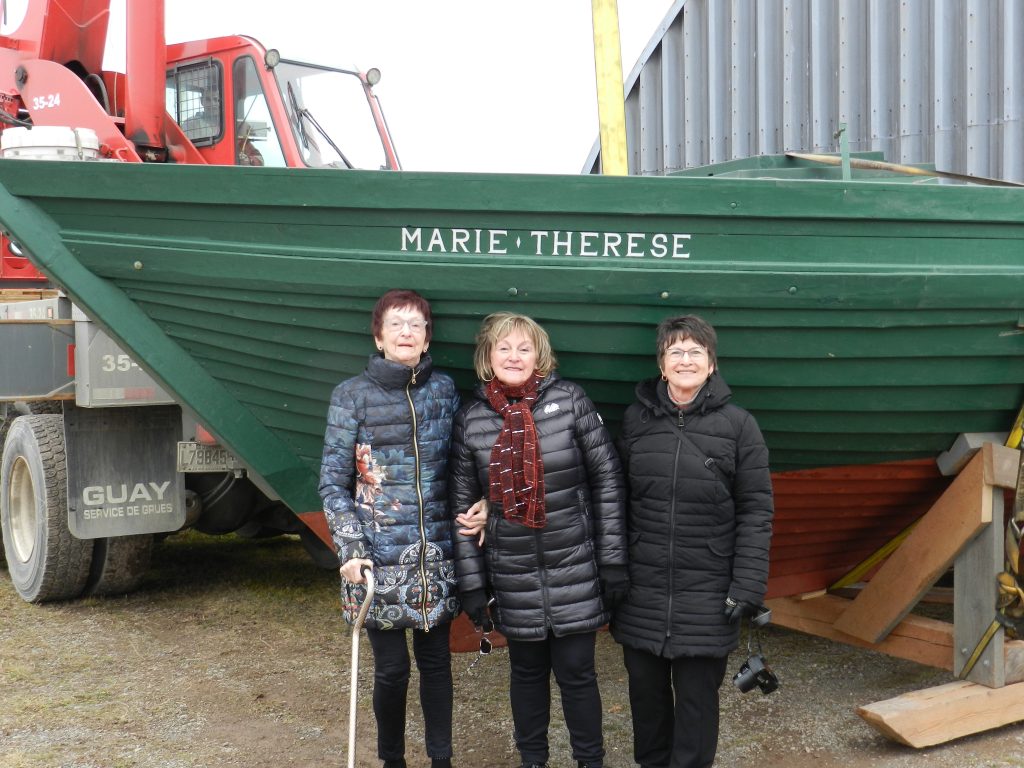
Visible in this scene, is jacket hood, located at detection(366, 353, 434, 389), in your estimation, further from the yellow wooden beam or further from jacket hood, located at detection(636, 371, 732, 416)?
the yellow wooden beam

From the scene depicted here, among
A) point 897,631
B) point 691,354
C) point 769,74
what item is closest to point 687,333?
point 691,354

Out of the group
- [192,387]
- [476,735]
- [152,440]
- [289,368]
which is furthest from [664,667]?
[152,440]

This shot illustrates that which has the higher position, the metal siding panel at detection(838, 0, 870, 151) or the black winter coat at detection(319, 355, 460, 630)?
the metal siding panel at detection(838, 0, 870, 151)

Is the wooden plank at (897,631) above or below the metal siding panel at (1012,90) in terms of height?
below

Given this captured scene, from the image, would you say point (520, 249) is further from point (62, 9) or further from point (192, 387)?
Result: point (62, 9)

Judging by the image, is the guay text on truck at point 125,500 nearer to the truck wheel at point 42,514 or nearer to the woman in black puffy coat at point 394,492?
the truck wheel at point 42,514

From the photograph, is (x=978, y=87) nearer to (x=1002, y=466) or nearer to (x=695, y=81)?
(x=695, y=81)

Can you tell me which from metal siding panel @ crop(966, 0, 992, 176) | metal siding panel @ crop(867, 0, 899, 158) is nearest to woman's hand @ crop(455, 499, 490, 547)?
metal siding panel @ crop(966, 0, 992, 176)

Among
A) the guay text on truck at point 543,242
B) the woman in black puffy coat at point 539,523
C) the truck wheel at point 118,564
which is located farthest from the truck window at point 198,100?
the woman in black puffy coat at point 539,523

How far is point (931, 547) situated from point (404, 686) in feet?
5.73

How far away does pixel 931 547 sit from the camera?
3418 mm

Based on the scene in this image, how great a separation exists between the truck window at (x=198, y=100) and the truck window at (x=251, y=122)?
0.11m

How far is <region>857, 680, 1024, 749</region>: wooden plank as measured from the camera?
3.12 metres

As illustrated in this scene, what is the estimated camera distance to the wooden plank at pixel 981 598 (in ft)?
10.7
